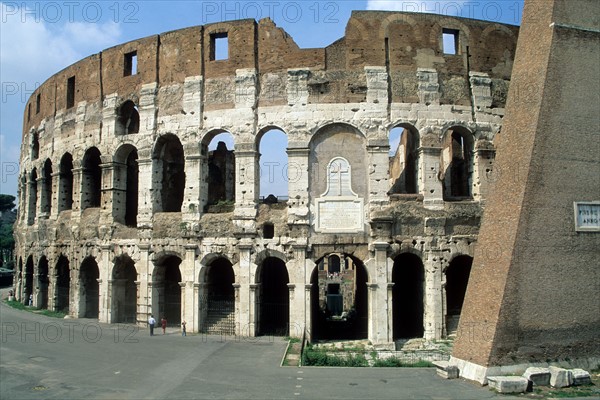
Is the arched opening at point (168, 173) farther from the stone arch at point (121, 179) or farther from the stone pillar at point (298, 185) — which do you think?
the stone pillar at point (298, 185)

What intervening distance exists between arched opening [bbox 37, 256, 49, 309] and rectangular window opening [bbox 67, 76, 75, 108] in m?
8.13

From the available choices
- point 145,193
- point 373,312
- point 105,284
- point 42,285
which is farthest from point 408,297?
point 42,285

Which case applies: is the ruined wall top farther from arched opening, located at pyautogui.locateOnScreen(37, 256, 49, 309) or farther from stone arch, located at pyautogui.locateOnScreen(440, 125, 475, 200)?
arched opening, located at pyautogui.locateOnScreen(37, 256, 49, 309)

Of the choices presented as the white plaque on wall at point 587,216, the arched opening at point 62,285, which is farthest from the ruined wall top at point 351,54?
the arched opening at point 62,285

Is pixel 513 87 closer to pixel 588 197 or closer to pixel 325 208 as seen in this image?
pixel 588 197

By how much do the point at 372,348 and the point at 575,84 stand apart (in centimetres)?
1046

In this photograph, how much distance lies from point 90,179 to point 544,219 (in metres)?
19.4

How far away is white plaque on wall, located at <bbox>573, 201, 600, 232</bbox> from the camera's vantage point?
14.1 m

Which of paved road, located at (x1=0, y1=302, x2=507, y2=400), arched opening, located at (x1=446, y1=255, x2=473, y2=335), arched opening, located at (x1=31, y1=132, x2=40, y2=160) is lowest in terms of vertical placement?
paved road, located at (x1=0, y1=302, x2=507, y2=400)

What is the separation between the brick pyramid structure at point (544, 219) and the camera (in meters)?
13.1

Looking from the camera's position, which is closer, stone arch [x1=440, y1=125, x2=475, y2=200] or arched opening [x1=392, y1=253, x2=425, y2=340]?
arched opening [x1=392, y1=253, x2=425, y2=340]

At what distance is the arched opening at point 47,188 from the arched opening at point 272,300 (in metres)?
12.6

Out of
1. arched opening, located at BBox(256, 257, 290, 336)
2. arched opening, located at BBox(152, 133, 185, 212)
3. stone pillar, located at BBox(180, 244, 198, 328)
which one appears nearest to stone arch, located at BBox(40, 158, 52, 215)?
arched opening, located at BBox(152, 133, 185, 212)

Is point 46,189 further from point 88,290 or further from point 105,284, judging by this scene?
point 105,284
